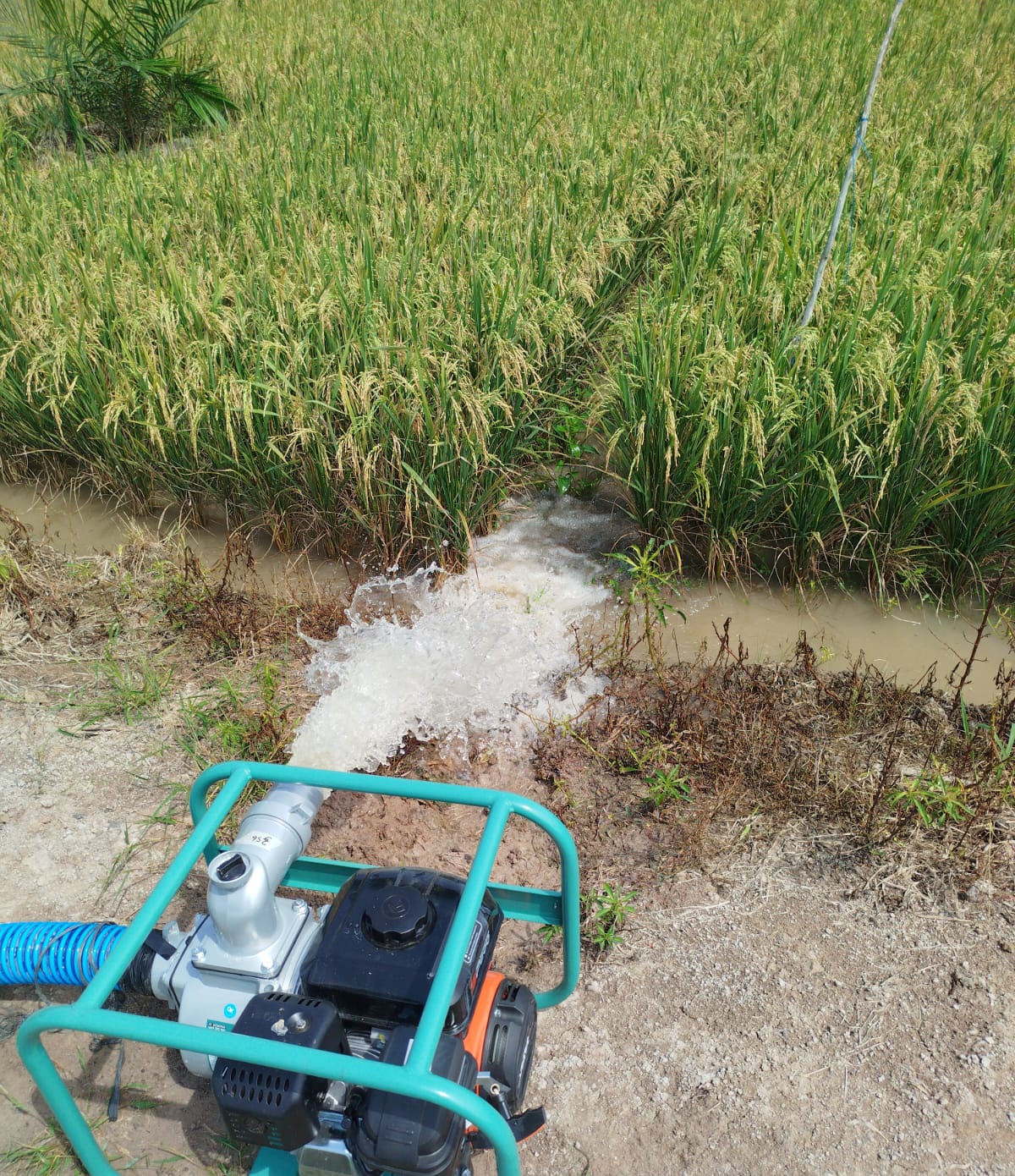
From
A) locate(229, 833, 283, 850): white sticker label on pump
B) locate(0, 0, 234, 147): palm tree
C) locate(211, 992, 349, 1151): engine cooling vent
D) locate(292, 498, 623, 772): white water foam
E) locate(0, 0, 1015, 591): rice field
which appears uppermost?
locate(0, 0, 234, 147): palm tree

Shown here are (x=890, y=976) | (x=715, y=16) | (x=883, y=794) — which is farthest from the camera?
(x=715, y=16)

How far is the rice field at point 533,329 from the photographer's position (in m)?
2.97

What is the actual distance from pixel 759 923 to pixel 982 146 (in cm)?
433

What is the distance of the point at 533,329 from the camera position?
323 cm

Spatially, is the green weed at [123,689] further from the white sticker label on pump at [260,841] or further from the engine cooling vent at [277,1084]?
the engine cooling vent at [277,1084]

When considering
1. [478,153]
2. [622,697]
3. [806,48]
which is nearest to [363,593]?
[622,697]

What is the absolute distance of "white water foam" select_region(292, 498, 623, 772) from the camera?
104 inches

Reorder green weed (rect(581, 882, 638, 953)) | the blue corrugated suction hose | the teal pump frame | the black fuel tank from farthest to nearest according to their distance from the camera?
green weed (rect(581, 882, 638, 953))
the blue corrugated suction hose
the black fuel tank
the teal pump frame

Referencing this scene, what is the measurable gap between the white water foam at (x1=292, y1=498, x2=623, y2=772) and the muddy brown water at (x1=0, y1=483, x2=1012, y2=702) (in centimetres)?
21

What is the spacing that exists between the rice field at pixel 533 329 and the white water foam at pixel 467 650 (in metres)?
0.18

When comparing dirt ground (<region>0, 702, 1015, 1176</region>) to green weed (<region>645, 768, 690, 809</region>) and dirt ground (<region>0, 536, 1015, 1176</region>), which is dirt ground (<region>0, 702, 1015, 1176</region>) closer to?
dirt ground (<region>0, 536, 1015, 1176</region>)

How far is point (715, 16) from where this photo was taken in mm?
6840

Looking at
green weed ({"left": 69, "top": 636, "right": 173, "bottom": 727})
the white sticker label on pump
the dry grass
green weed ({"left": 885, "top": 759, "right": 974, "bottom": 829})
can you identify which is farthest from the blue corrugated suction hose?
green weed ({"left": 885, "top": 759, "right": 974, "bottom": 829})

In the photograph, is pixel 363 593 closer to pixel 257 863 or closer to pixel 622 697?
pixel 622 697
